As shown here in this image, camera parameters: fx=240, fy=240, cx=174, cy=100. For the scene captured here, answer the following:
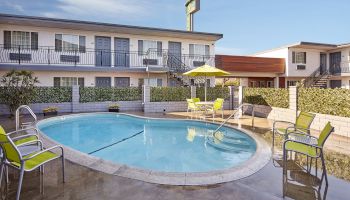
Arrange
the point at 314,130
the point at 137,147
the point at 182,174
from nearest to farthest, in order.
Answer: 1. the point at 182,174
2. the point at 137,147
3. the point at 314,130

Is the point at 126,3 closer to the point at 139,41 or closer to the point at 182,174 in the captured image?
the point at 139,41

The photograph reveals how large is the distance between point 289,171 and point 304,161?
2.95 feet

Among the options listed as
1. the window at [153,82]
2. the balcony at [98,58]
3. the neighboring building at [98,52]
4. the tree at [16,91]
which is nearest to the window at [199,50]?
the neighboring building at [98,52]

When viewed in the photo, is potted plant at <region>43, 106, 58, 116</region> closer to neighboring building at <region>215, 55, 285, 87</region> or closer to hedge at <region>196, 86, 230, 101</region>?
hedge at <region>196, 86, 230, 101</region>

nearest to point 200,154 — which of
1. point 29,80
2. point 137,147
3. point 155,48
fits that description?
point 137,147

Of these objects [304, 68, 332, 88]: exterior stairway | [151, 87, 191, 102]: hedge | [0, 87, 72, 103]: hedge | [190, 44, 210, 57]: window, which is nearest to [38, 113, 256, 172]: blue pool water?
[0, 87, 72, 103]: hedge

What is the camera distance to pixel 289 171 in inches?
203

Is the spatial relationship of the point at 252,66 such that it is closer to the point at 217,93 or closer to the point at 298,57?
the point at 298,57

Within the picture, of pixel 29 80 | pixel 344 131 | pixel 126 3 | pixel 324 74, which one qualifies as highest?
pixel 126 3

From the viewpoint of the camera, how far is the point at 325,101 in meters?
9.81

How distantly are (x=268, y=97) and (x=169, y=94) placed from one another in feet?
22.2

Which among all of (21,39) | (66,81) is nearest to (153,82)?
(66,81)

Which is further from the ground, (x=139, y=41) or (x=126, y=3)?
(x=126, y=3)

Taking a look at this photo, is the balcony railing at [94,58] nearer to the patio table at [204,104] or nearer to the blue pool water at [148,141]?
the blue pool water at [148,141]
